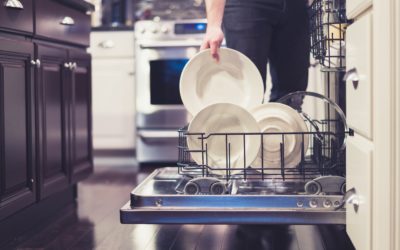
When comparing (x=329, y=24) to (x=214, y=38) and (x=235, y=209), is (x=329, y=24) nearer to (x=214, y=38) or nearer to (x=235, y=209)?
(x=214, y=38)

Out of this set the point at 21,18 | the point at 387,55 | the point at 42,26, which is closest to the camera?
the point at 387,55

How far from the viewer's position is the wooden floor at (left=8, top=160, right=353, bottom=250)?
186 centimetres

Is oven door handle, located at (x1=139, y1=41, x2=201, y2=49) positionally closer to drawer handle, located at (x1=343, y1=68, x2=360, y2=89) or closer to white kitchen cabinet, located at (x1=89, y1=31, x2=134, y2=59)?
white kitchen cabinet, located at (x1=89, y1=31, x2=134, y2=59)

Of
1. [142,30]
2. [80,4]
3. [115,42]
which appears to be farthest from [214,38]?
[115,42]

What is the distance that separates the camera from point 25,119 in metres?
2.07

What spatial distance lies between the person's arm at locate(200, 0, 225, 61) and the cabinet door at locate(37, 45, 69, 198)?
2.25 ft

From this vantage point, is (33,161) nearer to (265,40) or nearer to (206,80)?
(206,80)

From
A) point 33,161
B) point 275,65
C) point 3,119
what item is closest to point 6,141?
point 3,119

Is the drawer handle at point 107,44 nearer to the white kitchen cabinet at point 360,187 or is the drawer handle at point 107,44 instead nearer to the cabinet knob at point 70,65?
the cabinet knob at point 70,65

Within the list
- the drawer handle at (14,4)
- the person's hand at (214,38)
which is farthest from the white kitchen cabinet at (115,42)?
the person's hand at (214,38)

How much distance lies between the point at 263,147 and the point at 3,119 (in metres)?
0.78

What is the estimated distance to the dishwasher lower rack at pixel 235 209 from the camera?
4.88ft

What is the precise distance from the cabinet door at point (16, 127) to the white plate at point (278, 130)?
0.75m

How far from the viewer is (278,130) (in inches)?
72.1
